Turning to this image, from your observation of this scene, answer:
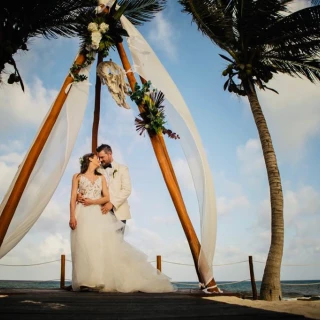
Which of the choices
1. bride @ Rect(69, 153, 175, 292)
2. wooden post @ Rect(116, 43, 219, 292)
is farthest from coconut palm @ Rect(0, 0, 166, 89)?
bride @ Rect(69, 153, 175, 292)

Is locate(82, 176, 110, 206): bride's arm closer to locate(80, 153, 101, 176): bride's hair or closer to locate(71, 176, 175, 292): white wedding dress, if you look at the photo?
locate(71, 176, 175, 292): white wedding dress

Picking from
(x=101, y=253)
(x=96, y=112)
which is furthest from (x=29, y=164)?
(x=96, y=112)

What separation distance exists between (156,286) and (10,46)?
5.36 meters

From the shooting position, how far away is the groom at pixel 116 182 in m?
5.88

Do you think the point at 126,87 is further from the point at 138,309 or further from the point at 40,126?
the point at 138,309

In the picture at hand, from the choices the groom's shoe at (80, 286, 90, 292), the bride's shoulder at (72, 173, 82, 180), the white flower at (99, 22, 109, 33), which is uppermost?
the white flower at (99, 22, 109, 33)

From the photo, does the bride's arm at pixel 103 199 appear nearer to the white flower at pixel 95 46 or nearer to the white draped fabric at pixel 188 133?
the white draped fabric at pixel 188 133

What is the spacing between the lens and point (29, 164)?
A: 5859mm

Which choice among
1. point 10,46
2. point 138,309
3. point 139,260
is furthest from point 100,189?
point 10,46

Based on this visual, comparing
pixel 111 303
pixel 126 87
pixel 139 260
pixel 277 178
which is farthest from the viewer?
pixel 277 178

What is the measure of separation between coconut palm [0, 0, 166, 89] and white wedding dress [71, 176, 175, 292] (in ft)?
12.0

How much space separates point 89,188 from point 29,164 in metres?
1.17

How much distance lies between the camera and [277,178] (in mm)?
9250

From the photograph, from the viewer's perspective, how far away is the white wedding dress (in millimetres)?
5039
